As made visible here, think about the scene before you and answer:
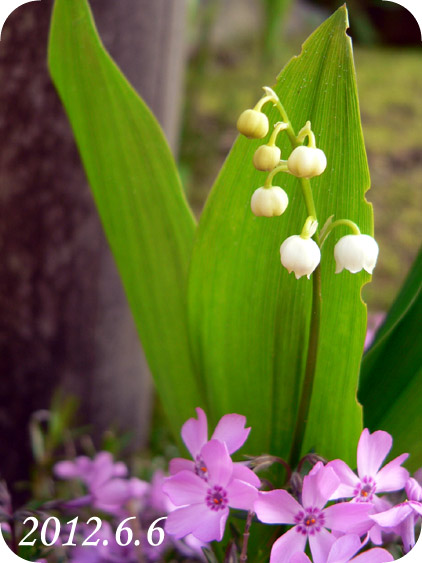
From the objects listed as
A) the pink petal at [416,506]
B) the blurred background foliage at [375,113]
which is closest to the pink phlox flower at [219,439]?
the pink petal at [416,506]

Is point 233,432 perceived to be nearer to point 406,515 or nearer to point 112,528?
point 406,515

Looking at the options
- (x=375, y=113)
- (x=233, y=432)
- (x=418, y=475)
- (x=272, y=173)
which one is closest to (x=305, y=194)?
(x=272, y=173)

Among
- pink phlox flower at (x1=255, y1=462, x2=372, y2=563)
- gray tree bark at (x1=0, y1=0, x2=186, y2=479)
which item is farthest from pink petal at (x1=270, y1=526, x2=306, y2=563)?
gray tree bark at (x1=0, y1=0, x2=186, y2=479)

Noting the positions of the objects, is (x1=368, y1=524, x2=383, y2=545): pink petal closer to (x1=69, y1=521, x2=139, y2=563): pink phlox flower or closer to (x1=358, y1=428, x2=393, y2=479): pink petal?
(x1=358, y1=428, x2=393, y2=479): pink petal

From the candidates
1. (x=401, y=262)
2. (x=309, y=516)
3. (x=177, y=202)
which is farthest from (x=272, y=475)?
(x=401, y=262)

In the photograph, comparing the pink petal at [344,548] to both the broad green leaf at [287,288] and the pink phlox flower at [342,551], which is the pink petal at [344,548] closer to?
the pink phlox flower at [342,551]

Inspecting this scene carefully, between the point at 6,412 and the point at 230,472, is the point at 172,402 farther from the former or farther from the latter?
the point at 6,412

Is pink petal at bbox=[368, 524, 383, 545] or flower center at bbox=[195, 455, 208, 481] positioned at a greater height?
flower center at bbox=[195, 455, 208, 481]
